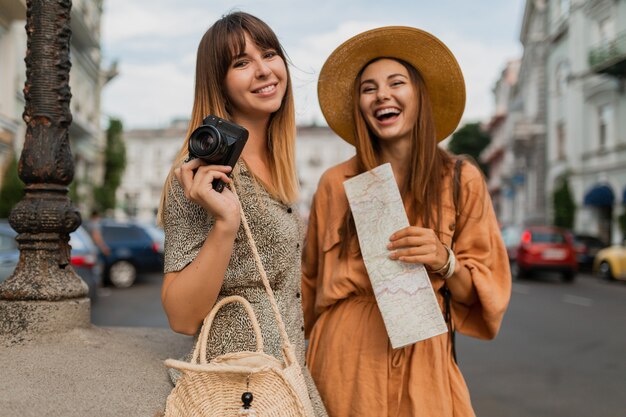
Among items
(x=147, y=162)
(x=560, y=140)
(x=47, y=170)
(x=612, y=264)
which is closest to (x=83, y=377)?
(x=47, y=170)

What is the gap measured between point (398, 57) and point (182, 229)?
1.18m

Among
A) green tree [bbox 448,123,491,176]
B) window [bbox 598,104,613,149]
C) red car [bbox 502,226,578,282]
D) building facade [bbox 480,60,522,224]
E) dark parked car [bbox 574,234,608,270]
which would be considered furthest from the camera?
green tree [bbox 448,123,491,176]

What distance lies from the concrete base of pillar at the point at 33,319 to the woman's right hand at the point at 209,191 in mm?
958

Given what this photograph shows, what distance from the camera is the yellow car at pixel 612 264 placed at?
16125 millimetres

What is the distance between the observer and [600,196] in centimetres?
2353

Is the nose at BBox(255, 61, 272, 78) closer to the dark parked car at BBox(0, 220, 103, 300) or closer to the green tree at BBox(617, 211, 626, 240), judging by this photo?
the dark parked car at BBox(0, 220, 103, 300)

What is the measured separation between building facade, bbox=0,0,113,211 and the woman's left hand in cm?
1481

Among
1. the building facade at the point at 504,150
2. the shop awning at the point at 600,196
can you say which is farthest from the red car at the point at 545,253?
the building facade at the point at 504,150

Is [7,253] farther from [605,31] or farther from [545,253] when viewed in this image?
[605,31]

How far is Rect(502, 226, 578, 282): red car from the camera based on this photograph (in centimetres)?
1605

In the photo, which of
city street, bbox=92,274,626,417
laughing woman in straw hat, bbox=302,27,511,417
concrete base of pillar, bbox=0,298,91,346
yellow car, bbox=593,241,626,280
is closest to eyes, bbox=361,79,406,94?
laughing woman in straw hat, bbox=302,27,511,417

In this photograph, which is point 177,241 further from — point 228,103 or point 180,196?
point 228,103

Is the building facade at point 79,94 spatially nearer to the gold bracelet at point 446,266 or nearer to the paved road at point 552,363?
the paved road at point 552,363

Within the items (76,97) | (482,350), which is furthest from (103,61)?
(482,350)
